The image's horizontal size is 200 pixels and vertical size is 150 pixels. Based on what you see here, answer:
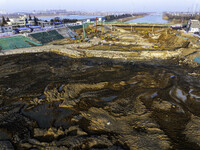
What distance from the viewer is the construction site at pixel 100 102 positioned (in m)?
8.88

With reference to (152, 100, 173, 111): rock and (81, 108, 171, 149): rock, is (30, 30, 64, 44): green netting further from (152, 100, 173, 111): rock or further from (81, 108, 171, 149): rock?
(152, 100, 173, 111): rock

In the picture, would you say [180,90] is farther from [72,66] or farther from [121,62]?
[72,66]

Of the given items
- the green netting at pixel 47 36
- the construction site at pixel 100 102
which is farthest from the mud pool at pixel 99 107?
the green netting at pixel 47 36

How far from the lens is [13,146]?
858 cm

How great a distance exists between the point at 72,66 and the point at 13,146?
14.1 m

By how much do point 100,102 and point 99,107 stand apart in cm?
95

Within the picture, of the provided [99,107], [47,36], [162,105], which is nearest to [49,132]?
[99,107]

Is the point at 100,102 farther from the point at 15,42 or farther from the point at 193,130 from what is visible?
→ the point at 15,42

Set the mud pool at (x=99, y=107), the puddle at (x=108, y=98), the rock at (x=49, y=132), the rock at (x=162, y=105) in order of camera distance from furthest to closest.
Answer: the puddle at (x=108, y=98) → the rock at (x=162, y=105) → the rock at (x=49, y=132) → the mud pool at (x=99, y=107)

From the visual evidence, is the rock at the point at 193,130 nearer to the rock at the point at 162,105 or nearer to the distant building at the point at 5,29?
the rock at the point at 162,105

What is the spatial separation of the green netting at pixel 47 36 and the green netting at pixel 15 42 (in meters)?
2.43

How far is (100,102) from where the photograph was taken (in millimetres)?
12875

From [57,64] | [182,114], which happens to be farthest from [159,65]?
[57,64]

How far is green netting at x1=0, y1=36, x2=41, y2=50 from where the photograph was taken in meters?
29.0
